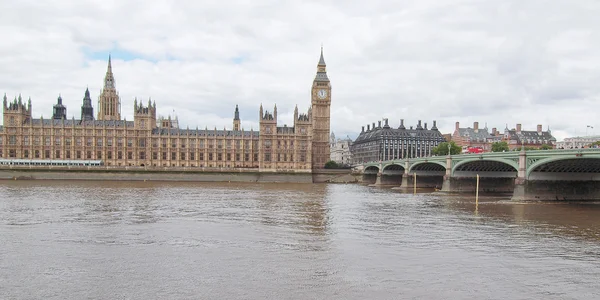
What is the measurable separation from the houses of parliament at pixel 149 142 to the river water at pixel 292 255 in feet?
285

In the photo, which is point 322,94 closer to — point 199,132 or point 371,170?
point 371,170

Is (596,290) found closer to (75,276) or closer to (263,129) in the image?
(75,276)

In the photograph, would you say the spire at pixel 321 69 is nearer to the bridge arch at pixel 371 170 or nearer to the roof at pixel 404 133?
the bridge arch at pixel 371 170

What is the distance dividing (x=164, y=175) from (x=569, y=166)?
8090cm

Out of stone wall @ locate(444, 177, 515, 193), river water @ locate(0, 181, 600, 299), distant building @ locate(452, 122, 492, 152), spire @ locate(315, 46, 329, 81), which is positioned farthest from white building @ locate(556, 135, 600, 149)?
river water @ locate(0, 181, 600, 299)

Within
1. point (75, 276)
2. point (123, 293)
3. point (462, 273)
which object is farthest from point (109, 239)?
point (462, 273)

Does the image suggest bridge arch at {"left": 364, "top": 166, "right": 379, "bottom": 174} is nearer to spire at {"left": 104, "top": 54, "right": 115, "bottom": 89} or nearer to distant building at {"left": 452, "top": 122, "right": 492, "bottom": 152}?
distant building at {"left": 452, "top": 122, "right": 492, "bottom": 152}

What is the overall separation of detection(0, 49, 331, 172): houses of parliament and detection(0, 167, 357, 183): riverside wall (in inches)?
292

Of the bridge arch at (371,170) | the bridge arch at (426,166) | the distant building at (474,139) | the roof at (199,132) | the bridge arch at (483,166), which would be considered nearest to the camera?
the bridge arch at (483,166)

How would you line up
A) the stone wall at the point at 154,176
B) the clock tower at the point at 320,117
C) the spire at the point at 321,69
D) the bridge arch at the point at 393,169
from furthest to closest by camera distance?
1. the spire at the point at 321,69
2. the clock tower at the point at 320,117
3. the bridge arch at the point at 393,169
4. the stone wall at the point at 154,176

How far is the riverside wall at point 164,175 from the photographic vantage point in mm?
109088

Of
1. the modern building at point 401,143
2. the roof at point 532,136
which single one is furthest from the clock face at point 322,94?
the roof at point 532,136

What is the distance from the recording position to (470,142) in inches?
7554

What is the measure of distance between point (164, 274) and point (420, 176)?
256ft
